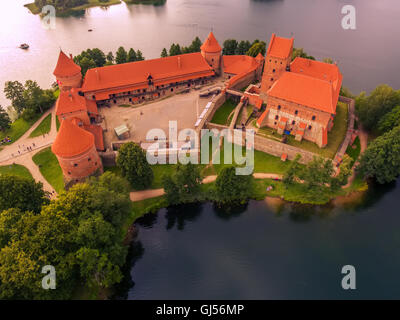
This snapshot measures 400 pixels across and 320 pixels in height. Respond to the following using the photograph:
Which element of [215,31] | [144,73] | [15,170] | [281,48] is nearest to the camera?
[15,170]

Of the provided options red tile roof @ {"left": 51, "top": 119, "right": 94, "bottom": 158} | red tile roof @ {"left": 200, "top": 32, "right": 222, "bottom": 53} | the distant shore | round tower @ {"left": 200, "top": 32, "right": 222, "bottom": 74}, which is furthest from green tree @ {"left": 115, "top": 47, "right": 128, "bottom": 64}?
the distant shore

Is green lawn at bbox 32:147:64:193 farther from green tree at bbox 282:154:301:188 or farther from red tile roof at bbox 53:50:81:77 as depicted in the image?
green tree at bbox 282:154:301:188

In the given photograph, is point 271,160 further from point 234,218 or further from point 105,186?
point 105,186

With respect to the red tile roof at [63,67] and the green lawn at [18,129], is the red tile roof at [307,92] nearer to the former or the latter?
the red tile roof at [63,67]

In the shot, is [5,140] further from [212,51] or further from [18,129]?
[212,51]

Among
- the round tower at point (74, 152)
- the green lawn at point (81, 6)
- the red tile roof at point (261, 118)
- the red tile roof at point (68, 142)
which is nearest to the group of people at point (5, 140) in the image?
the round tower at point (74, 152)

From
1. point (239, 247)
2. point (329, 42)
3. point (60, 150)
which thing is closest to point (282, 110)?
point (239, 247)

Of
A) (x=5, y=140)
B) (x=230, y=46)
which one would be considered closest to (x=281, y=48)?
(x=230, y=46)
